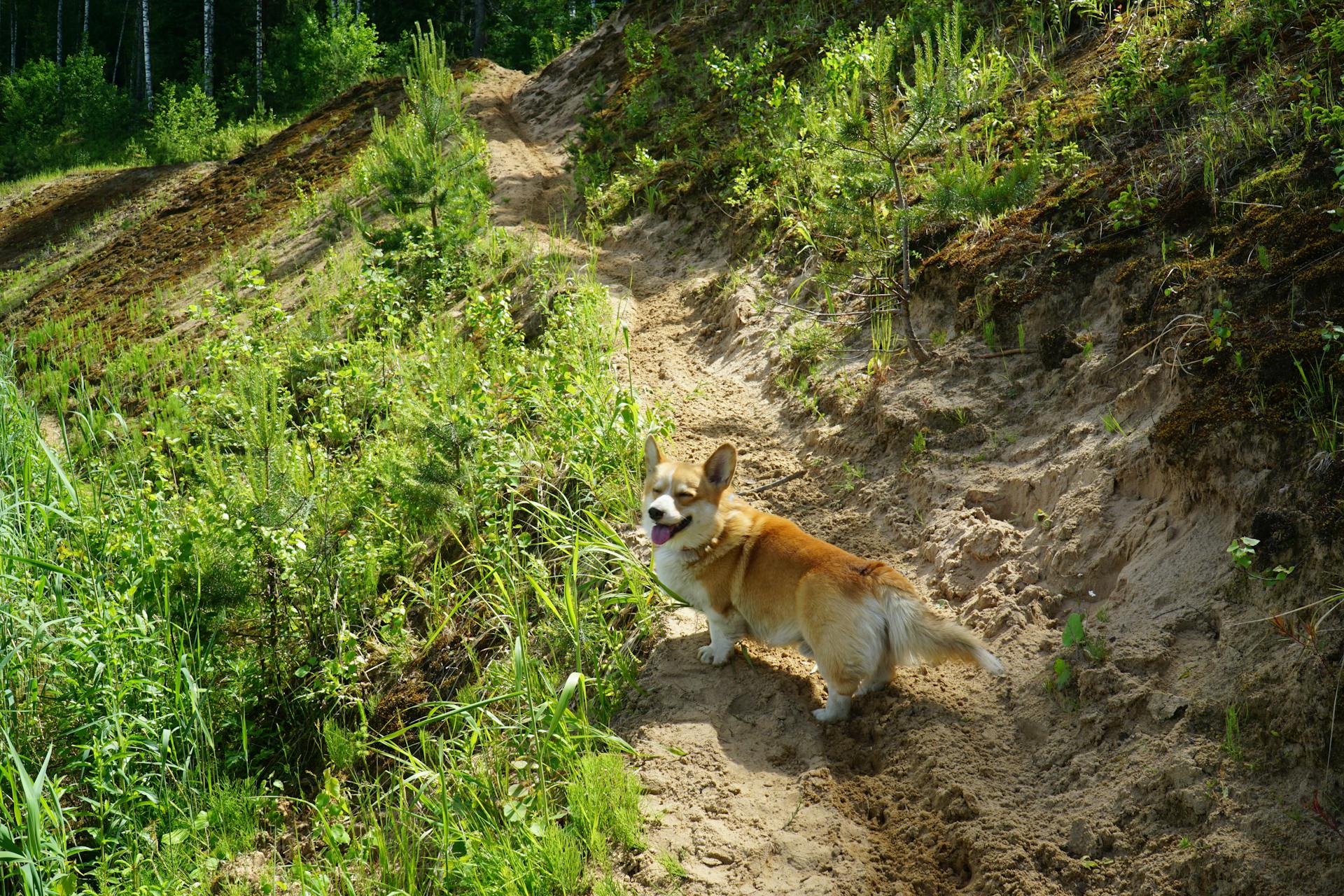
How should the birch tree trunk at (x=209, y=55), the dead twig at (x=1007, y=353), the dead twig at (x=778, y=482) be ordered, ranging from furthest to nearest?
the birch tree trunk at (x=209, y=55), the dead twig at (x=778, y=482), the dead twig at (x=1007, y=353)

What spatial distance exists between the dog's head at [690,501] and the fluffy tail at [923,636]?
37.2 inches

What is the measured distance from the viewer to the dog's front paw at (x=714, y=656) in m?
4.12

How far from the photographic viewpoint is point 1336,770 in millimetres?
2732

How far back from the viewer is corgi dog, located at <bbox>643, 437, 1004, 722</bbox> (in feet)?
11.8

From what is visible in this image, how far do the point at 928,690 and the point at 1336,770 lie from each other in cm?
145

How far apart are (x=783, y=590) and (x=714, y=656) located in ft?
1.71

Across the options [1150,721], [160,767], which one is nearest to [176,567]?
[160,767]

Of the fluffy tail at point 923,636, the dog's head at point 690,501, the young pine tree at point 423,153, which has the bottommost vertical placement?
the fluffy tail at point 923,636

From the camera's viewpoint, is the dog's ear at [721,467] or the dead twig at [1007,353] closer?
the dog's ear at [721,467]

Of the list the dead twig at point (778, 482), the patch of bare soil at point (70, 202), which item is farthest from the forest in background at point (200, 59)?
the dead twig at point (778, 482)

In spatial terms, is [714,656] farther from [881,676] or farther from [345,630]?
[345,630]

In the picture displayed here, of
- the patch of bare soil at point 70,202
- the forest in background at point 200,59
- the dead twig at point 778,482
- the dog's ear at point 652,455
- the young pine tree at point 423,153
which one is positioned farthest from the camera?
the forest in background at point 200,59

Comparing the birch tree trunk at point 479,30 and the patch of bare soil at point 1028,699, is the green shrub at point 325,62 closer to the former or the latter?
the birch tree trunk at point 479,30

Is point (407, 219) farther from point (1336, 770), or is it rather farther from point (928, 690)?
point (1336, 770)
